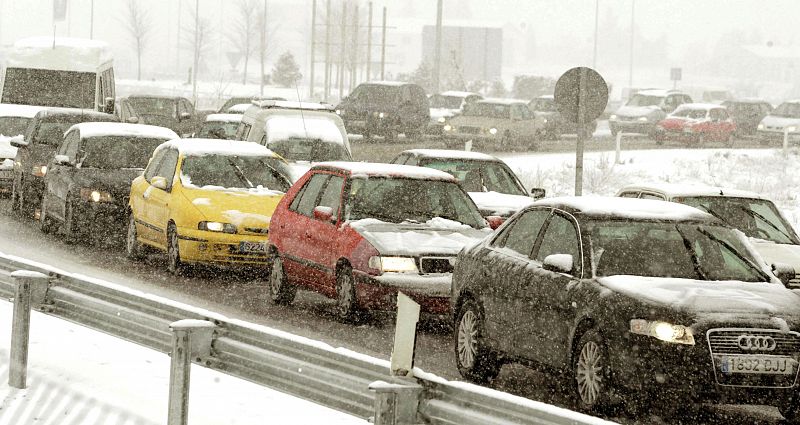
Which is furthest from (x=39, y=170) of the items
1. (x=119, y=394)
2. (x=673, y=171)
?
(x=673, y=171)

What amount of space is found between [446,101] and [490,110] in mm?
12804

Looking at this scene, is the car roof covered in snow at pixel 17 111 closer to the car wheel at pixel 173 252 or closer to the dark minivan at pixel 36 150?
the dark minivan at pixel 36 150

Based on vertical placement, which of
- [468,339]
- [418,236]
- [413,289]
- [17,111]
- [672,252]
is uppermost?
[17,111]

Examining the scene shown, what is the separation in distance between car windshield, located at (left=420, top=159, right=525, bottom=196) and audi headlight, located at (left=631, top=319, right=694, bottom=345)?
1046cm

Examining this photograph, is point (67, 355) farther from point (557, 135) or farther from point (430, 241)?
point (557, 135)

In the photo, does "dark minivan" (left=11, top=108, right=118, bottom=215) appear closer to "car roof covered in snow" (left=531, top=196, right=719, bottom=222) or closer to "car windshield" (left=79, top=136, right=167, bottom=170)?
"car windshield" (left=79, top=136, right=167, bottom=170)

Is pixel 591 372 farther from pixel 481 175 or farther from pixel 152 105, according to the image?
pixel 152 105

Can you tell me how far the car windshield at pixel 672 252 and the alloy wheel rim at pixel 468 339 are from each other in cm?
121

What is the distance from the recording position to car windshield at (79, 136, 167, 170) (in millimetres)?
21109

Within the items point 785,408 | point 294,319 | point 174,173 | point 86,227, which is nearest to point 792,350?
point 785,408

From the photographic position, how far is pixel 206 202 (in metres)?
17.2

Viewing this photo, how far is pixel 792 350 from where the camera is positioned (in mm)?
9320

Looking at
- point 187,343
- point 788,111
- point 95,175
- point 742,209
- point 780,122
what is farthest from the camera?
point 788,111

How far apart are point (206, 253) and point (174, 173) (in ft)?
4.99
